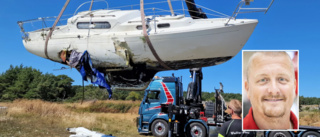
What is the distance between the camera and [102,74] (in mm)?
6266

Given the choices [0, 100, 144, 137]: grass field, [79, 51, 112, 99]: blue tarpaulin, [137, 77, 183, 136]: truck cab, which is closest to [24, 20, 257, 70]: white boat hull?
[79, 51, 112, 99]: blue tarpaulin

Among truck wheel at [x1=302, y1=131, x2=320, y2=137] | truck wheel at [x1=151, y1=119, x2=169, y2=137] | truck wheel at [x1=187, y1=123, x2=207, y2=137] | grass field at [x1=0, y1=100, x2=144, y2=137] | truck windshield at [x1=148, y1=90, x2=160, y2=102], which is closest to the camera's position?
truck wheel at [x1=302, y1=131, x2=320, y2=137]

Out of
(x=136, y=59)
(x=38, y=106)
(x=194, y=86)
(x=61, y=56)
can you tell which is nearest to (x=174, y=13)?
(x=136, y=59)

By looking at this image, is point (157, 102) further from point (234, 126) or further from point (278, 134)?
point (234, 126)

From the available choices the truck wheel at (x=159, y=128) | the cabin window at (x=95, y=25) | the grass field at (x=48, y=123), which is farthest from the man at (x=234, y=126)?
the grass field at (x=48, y=123)

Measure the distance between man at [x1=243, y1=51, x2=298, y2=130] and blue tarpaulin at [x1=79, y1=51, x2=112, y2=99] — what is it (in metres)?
3.43

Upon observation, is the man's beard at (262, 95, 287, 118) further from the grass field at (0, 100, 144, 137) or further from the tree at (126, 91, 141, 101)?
the tree at (126, 91, 141, 101)

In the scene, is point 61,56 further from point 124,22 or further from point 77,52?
point 124,22

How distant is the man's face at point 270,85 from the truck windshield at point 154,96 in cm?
925

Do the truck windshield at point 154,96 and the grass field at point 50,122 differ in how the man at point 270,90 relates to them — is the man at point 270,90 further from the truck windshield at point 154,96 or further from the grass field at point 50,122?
the grass field at point 50,122

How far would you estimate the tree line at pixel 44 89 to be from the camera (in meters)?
29.6

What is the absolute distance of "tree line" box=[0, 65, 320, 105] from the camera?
29.6m

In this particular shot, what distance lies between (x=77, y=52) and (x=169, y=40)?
2.10 meters

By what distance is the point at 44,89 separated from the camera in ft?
98.9
